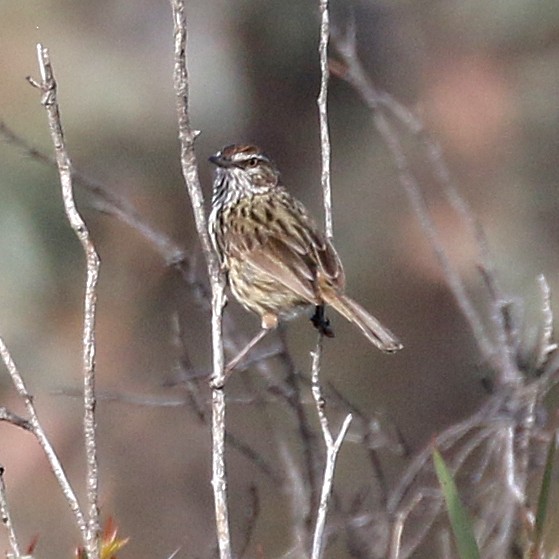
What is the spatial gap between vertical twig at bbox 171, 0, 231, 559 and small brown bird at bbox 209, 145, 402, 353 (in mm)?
1151

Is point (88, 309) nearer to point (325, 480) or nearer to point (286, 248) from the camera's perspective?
point (325, 480)

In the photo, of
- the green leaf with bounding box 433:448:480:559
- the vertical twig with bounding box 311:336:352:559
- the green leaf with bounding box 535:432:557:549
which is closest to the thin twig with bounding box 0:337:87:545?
the vertical twig with bounding box 311:336:352:559

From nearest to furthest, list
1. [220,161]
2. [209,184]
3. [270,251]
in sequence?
[270,251]
[220,161]
[209,184]

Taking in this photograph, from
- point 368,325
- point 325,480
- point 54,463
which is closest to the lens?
point 54,463

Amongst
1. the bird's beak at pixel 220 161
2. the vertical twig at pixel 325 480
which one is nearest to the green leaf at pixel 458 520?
the vertical twig at pixel 325 480

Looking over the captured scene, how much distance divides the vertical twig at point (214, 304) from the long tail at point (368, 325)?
995 mm

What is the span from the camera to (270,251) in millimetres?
5371

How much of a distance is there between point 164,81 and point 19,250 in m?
1.70

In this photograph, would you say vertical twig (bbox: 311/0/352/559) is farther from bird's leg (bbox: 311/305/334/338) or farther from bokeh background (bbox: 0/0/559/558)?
bokeh background (bbox: 0/0/559/558)

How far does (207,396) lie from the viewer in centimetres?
709

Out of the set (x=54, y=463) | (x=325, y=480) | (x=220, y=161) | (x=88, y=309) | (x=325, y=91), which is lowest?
(x=325, y=480)

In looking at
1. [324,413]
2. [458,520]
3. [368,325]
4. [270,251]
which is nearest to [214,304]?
[324,413]

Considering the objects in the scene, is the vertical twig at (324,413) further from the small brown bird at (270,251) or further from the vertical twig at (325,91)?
the small brown bird at (270,251)

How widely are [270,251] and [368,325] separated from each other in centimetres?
62
